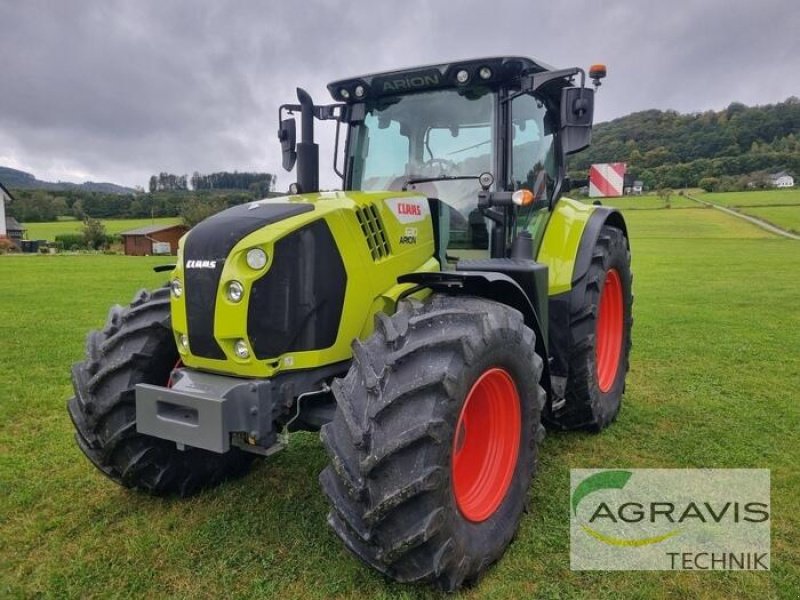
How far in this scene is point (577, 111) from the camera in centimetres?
364

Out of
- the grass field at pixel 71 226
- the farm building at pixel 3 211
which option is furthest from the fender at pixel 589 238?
the grass field at pixel 71 226

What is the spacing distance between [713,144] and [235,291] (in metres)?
52.7

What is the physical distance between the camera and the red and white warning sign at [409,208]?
10.7 feet

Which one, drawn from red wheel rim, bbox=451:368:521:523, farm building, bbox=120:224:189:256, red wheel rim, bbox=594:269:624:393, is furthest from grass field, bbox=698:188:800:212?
red wheel rim, bbox=451:368:521:523

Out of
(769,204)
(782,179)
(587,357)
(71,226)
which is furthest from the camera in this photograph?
(782,179)

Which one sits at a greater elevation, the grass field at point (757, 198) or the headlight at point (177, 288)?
the grass field at point (757, 198)

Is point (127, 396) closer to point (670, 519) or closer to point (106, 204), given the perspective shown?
point (670, 519)

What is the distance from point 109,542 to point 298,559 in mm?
1012

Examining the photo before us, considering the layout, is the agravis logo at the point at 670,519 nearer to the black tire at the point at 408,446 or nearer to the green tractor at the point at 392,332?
the green tractor at the point at 392,332

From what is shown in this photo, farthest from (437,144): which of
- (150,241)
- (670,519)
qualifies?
(150,241)

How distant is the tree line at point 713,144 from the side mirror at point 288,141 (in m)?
12.2

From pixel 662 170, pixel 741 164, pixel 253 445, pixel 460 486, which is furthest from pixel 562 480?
pixel 741 164

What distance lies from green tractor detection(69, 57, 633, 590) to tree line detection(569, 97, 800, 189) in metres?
11.9

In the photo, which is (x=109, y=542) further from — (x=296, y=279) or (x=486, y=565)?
(x=486, y=565)
